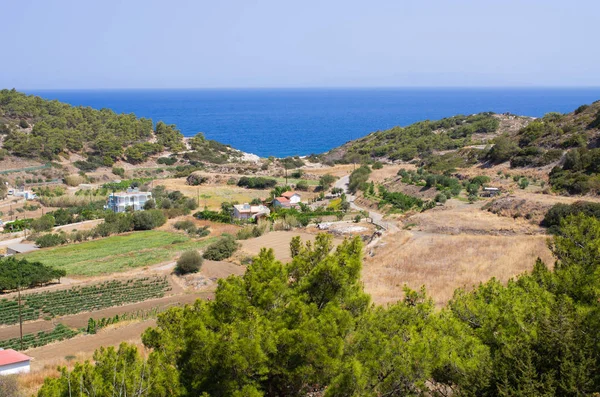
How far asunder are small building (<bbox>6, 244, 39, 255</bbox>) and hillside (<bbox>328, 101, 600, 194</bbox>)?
38.1m

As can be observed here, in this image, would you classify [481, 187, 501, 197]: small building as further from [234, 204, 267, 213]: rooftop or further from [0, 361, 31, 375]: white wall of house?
[0, 361, 31, 375]: white wall of house

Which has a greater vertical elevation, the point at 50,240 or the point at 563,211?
the point at 563,211

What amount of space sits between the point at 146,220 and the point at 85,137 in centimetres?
5017

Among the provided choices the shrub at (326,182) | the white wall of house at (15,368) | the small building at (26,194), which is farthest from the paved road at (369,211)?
the small building at (26,194)

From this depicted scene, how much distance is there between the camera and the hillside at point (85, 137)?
271ft

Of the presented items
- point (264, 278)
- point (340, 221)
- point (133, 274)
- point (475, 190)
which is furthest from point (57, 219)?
point (264, 278)

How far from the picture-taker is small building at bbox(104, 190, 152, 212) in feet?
181

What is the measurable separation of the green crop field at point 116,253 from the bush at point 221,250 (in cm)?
295

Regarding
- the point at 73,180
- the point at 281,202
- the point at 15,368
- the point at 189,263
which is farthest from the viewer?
the point at 73,180

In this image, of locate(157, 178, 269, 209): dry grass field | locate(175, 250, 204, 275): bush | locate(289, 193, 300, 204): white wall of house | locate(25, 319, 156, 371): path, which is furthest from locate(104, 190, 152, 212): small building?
locate(25, 319, 156, 371): path

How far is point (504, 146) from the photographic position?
54.2 metres

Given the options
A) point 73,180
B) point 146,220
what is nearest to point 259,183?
point 146,220

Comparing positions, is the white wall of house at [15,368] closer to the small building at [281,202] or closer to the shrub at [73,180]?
the small building at [281,202]

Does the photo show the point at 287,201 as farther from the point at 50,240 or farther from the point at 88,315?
the point at 88,315
